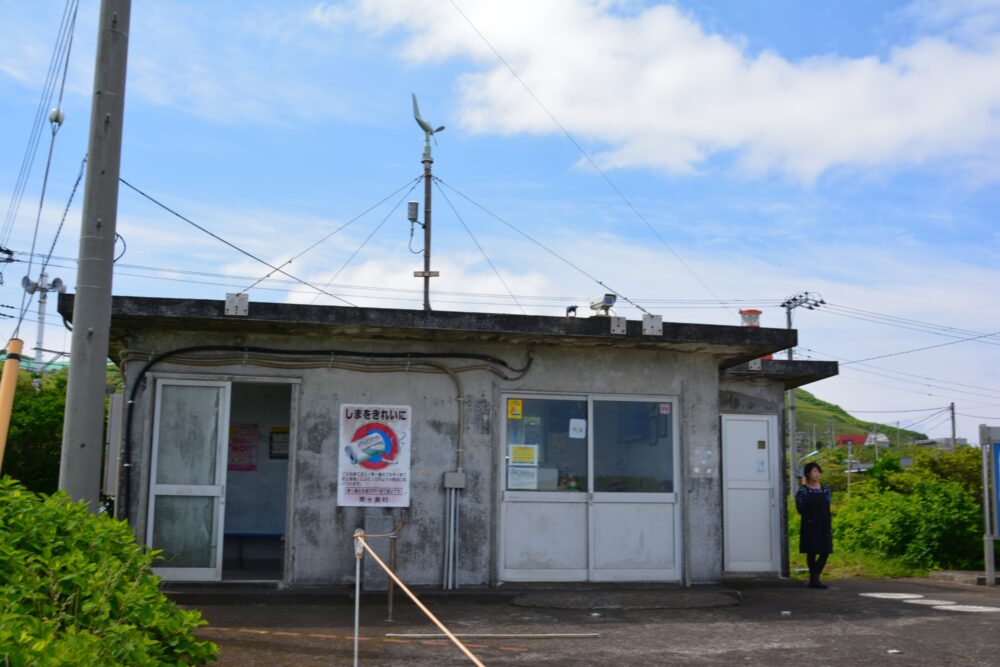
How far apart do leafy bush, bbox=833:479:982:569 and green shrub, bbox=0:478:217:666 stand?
45.0 feet

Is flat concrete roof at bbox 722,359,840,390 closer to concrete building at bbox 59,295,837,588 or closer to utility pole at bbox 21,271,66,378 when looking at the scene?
concrete building at bbox 59,295,837,588

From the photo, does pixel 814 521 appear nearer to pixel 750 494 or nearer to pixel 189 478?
pixel 750 494

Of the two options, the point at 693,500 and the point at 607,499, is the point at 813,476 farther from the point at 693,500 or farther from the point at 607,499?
the point at 607,499

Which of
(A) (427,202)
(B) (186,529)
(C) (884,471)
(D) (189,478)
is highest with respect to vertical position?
(A) (427,202)

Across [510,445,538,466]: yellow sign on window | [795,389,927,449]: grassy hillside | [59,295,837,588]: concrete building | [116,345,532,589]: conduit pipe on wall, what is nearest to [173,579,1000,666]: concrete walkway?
[59,295,837,588]: concrete building

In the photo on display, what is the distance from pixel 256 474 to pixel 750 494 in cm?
710

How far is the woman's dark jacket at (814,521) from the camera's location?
495 inches

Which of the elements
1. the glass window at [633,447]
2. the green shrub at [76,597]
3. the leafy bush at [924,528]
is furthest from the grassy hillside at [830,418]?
the green shrub at [76,597]

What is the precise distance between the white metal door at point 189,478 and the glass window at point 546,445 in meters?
3.27

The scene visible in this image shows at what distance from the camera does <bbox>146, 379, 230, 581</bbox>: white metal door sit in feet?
34.5

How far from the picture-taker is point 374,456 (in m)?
10.9

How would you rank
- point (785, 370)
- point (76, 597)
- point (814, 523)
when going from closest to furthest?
point (76, 597)
point (814, 523)
point (785, 370)

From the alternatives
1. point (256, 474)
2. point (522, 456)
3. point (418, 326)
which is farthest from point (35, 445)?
point (522, 456)

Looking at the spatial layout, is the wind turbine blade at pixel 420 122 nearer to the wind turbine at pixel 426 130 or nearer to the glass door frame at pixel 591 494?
the wind turbine at pixel 426 130
